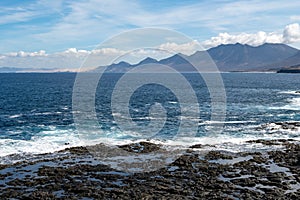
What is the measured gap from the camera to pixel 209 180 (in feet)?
95.2

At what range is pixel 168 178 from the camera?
97.8ft

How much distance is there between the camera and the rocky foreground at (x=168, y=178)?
26.0 m

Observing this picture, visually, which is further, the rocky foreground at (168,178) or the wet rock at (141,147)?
the wet rock at (141,147)

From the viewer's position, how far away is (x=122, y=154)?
3806cm

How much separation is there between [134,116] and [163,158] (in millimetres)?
28983

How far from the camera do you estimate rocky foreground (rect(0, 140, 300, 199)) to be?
85.1 feet

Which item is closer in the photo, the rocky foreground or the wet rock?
the rocky foreground

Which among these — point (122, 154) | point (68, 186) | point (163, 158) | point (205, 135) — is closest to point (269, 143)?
point (205, 135)

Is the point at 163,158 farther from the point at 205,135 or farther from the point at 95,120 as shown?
the point at 95,120

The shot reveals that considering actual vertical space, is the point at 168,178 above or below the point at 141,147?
below

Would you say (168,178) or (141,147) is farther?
Answer: (141,147)

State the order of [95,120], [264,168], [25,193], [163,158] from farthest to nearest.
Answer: [95,120], [163,158], [264,168], [25,193]

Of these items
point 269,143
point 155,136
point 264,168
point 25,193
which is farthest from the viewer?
point 155,136

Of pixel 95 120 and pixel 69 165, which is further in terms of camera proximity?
pixel 95 120
